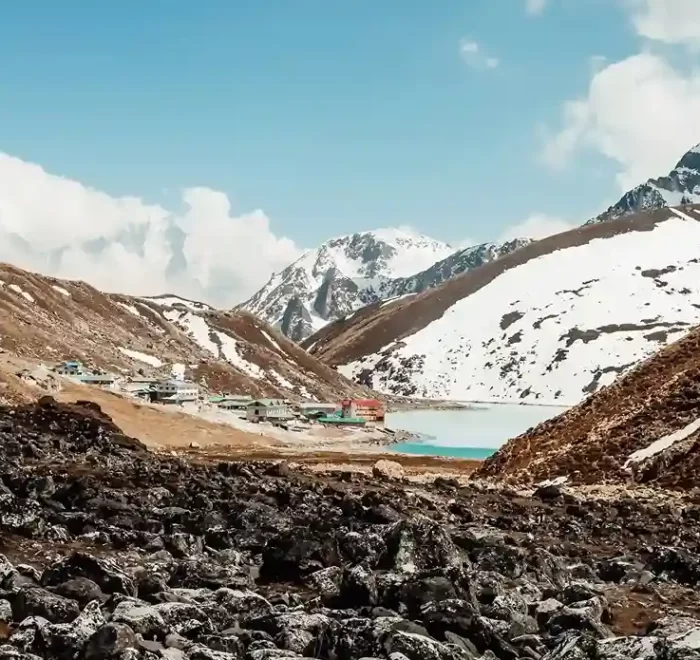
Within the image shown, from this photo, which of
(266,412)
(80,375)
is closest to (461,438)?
(266,412)

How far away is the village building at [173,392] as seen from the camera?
481 feet

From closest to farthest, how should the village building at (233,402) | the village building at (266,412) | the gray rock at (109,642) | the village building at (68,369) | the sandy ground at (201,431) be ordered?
the gray rock at (109,642) < the sandy ground at (201,431) < the village building at (68,369) < the village building at (266,412) < the village building at (233,402)

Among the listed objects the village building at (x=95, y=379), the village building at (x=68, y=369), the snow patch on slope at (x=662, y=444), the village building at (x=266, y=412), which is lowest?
the village building at (x=266, y=412)

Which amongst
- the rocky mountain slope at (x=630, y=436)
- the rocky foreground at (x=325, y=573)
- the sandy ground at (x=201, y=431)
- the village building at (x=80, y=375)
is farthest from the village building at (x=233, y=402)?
the rocky foreground at (x=325, y=573)

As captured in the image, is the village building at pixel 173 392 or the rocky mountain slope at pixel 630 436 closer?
the rocky mountain slope at pixel 630 436

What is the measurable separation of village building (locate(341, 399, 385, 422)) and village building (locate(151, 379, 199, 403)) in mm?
38086

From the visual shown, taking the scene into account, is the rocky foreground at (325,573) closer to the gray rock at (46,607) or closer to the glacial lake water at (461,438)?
the gray rock at (46,607)

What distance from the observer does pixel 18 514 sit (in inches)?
877

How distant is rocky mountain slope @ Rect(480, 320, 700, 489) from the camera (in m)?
37.2

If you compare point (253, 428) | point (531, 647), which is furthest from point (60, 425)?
point (253, 428)

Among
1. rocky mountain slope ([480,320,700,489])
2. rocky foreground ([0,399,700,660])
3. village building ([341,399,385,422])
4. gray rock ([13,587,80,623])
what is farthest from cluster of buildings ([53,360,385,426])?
gray rock ([13,587,80,623])

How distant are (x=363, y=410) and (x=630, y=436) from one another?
149 metres

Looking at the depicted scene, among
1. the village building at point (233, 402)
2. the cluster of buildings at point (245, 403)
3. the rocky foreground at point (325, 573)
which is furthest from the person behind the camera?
the village building at point (233, 402)

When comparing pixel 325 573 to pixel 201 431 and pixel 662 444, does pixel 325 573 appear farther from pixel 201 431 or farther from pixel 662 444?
pixel 201 431
